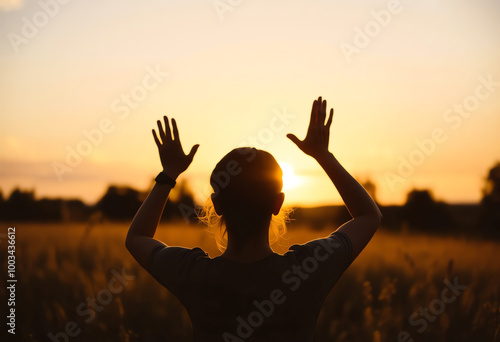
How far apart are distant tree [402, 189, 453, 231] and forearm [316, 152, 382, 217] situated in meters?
24.1

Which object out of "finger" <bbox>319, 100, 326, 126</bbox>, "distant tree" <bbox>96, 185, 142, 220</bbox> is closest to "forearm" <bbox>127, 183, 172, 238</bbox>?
"finger" <bbox>319, 100, 326, 126</bbox>

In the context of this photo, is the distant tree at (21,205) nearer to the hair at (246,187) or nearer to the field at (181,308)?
the field at (181,308)

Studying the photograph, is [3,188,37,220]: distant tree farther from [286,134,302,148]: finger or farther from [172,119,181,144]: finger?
[286,134,302,148]: finger

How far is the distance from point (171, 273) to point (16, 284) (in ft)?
13.7

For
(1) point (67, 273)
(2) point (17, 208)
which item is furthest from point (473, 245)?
(2) point (17, 208)

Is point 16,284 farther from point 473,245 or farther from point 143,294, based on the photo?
point 473,245

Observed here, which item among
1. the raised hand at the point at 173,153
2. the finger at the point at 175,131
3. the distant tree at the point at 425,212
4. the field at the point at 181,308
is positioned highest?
the finger at the point at 175,131

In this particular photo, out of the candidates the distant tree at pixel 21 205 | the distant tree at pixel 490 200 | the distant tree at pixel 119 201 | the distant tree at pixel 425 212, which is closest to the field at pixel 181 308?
the distant tree at pixel 21 205

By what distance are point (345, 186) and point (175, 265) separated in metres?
0.68

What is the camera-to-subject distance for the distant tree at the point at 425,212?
24.9 m

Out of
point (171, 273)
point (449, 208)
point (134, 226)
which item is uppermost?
point (134, 226)

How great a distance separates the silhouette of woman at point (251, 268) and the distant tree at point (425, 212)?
79.5 ft

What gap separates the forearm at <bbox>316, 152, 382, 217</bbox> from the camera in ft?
6.08

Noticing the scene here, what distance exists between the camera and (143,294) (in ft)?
17.9
